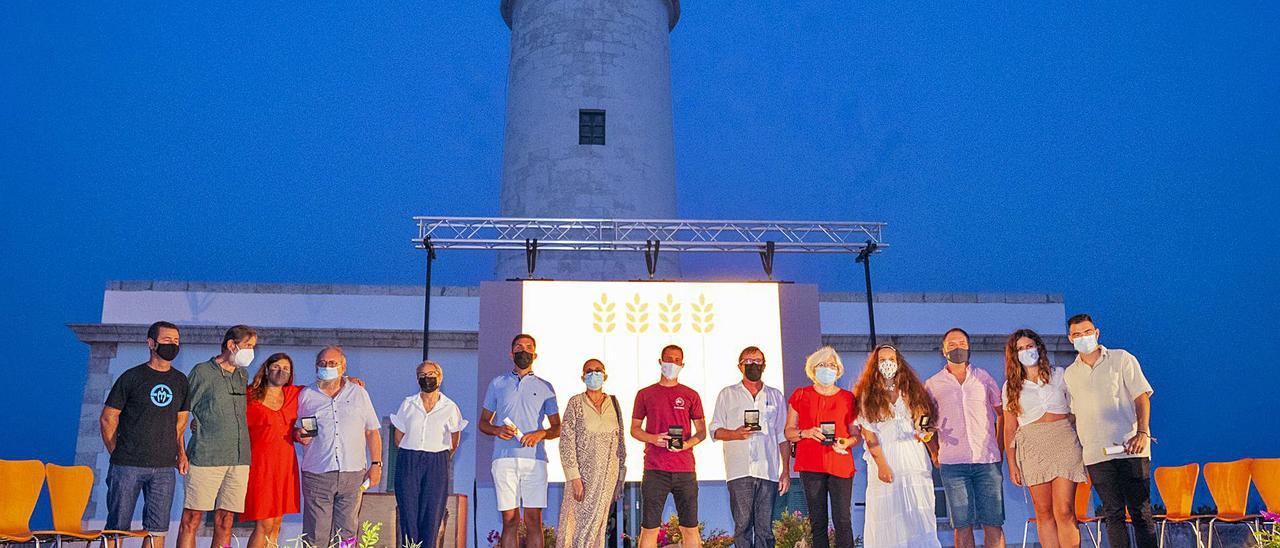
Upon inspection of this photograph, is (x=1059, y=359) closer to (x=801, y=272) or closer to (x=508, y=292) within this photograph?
(x=508, y=292)

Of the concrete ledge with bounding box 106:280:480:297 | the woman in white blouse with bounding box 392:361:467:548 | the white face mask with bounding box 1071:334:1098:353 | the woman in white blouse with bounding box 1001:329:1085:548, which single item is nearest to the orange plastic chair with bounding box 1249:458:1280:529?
the woman in white blouse with bounding box 1001:329:1085:548

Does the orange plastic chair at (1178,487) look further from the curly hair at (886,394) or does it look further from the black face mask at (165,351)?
the black face mask at (165,351)

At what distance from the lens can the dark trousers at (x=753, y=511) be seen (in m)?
7.74

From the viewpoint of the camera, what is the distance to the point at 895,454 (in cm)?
668

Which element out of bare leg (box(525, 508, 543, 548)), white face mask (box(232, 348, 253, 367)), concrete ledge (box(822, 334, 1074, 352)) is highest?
concrete ledge (box(822, 334, 1074, 352))

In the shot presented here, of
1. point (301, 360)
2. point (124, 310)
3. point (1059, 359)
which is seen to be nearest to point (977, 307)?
point (1059, 359)

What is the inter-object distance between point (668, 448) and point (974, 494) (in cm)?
228

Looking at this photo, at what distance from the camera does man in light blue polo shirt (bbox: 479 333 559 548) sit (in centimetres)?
820

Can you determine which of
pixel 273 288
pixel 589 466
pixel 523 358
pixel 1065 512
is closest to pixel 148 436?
pixel 523 358

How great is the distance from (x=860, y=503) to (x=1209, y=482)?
6944mm

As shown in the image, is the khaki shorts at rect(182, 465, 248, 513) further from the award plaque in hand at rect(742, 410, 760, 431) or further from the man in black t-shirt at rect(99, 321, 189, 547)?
the award plaque in hand at rect(742, 410, 760, 431)

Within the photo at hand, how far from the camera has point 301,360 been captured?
51.2 ft

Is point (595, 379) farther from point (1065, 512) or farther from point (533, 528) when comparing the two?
point (1065, 512)

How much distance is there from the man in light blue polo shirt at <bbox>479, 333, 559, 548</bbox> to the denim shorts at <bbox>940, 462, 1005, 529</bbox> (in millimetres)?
3181
